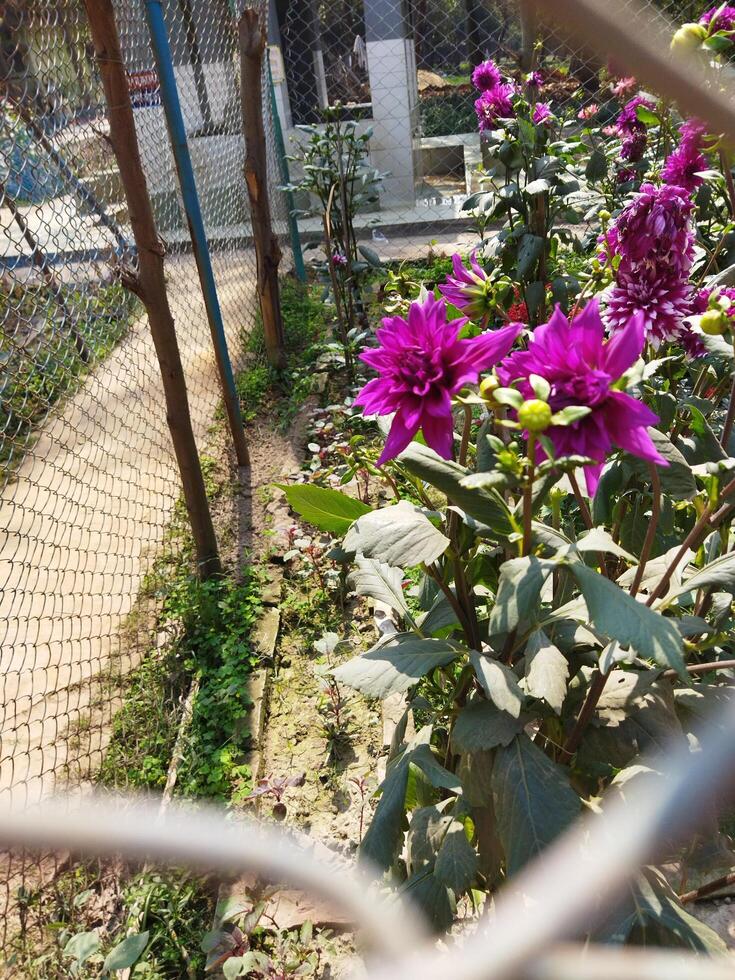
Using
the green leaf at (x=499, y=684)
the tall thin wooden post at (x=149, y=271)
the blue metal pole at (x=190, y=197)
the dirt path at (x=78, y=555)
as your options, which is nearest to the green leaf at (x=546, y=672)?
the green leaf at (x=499, y=684)

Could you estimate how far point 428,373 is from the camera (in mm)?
1032

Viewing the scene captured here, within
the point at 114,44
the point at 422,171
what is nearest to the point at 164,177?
the point at 114,44

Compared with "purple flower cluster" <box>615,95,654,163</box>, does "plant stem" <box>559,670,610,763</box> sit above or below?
below

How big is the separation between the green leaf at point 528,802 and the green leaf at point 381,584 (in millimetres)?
406

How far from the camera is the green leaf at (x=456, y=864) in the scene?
48.6 inches

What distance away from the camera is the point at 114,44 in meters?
2.34

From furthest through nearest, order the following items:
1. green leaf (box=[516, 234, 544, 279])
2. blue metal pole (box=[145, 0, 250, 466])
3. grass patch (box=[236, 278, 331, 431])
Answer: grass patch (box=[236, 278, 331, 431]), blue metal pole (box=[145, 0, 250, 466]), green leaf (box=[516, 234, 544, 279])

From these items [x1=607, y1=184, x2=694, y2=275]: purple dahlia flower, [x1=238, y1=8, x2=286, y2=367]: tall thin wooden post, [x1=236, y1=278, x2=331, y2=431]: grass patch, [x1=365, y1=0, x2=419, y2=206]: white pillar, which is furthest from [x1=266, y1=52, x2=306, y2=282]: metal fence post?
[x1=607, y1=184, x2=694, y2=275]: purple dahlia flower

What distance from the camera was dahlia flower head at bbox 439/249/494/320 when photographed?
4.22ft

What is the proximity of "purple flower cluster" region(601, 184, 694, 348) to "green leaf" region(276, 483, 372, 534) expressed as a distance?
1.87 ft

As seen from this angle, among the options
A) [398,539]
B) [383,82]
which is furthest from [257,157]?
[383,82]

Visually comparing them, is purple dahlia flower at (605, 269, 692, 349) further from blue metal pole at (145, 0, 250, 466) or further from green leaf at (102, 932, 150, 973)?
blue metal pole at (145, 0, 250, 466)

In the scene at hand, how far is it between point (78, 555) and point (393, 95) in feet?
24.4

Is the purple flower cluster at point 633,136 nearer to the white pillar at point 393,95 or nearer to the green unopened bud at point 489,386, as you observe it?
the green unopened bud at point 489,386
